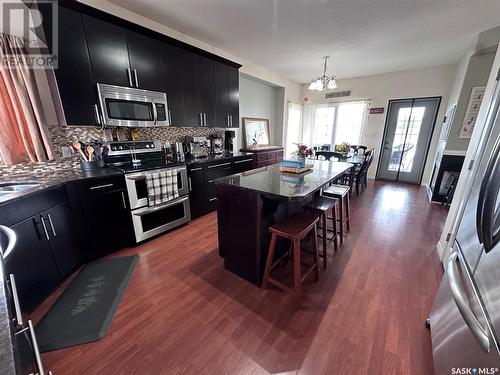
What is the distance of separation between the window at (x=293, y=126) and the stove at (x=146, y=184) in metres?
3.91

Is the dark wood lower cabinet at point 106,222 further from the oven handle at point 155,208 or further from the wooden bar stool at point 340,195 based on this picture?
the wooden bar stool at point 340,195

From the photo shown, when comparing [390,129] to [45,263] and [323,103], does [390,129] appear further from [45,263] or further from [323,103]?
[45,263]

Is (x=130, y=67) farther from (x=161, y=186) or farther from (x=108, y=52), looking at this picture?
(x=161, y=186)

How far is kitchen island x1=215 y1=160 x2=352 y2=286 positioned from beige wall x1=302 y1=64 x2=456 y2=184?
4386 millimetres

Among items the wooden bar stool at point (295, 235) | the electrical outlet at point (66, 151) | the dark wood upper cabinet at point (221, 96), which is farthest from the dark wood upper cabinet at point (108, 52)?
the wooden bar stool at point (295, 235)

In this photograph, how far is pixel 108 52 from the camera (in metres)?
2.13

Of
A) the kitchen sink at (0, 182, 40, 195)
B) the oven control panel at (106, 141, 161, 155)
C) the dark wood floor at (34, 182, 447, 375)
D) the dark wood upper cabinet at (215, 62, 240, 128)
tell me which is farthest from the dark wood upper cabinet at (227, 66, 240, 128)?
the kitchen sink at (0, 182, 40, 195)

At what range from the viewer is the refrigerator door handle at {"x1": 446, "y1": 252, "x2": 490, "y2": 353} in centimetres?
73

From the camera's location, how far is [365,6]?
2.23 meters

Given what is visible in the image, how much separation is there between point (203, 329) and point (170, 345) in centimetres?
22

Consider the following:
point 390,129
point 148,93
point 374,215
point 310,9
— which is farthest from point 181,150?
point 390,129

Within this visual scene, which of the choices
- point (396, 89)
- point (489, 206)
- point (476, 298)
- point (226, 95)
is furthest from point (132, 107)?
point (396, 89)

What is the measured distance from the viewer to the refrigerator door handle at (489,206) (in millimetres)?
836

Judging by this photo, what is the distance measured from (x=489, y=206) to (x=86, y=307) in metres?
2.59
